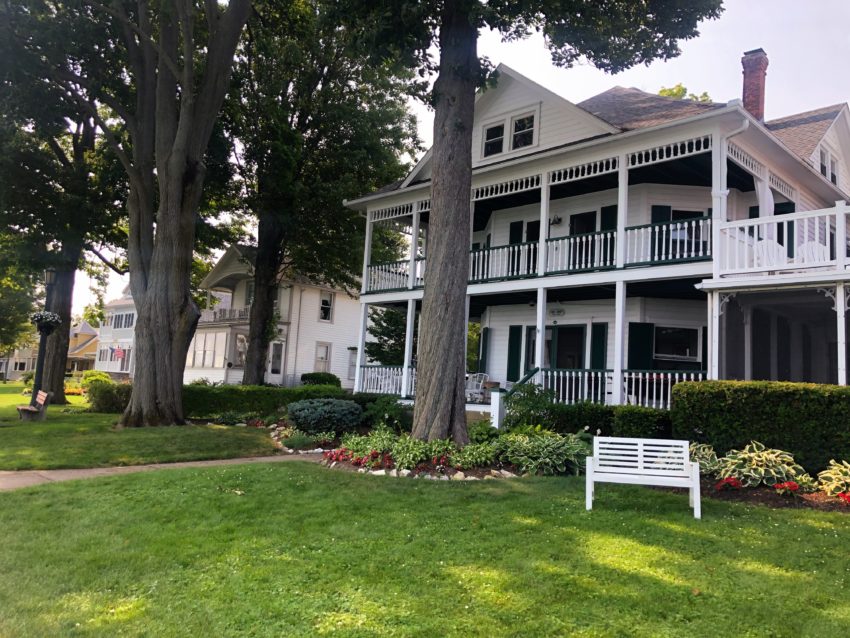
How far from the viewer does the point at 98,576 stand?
14.3 ft

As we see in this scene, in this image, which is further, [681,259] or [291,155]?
[291,155]

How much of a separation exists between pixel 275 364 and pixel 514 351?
18.8 m

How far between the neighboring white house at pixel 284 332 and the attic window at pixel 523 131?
→ 1846 cm

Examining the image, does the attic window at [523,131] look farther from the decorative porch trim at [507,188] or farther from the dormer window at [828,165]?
the dormer window at [828,165]

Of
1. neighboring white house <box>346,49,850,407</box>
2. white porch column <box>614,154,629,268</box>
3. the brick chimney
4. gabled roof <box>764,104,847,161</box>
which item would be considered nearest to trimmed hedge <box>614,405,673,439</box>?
neighboring white house <box>346,49,850,407</box>

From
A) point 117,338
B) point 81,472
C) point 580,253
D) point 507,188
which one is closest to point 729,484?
point 580,253

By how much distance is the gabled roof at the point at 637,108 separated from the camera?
12695 millimetres

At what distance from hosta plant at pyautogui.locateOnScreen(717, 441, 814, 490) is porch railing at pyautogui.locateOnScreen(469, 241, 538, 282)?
728 cm

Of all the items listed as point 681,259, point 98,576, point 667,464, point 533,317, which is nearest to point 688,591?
point 667,464

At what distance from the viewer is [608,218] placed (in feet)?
48.6

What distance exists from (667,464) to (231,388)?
14.0 meters

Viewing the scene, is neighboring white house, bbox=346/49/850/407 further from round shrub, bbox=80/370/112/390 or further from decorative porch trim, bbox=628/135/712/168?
round shrub, bbox=80/370/112/390

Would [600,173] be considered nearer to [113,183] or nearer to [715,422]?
[715,422]

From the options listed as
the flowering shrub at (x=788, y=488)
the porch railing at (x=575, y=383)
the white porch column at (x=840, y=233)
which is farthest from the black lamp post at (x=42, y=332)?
the white porch column at (x=840, y=233)
